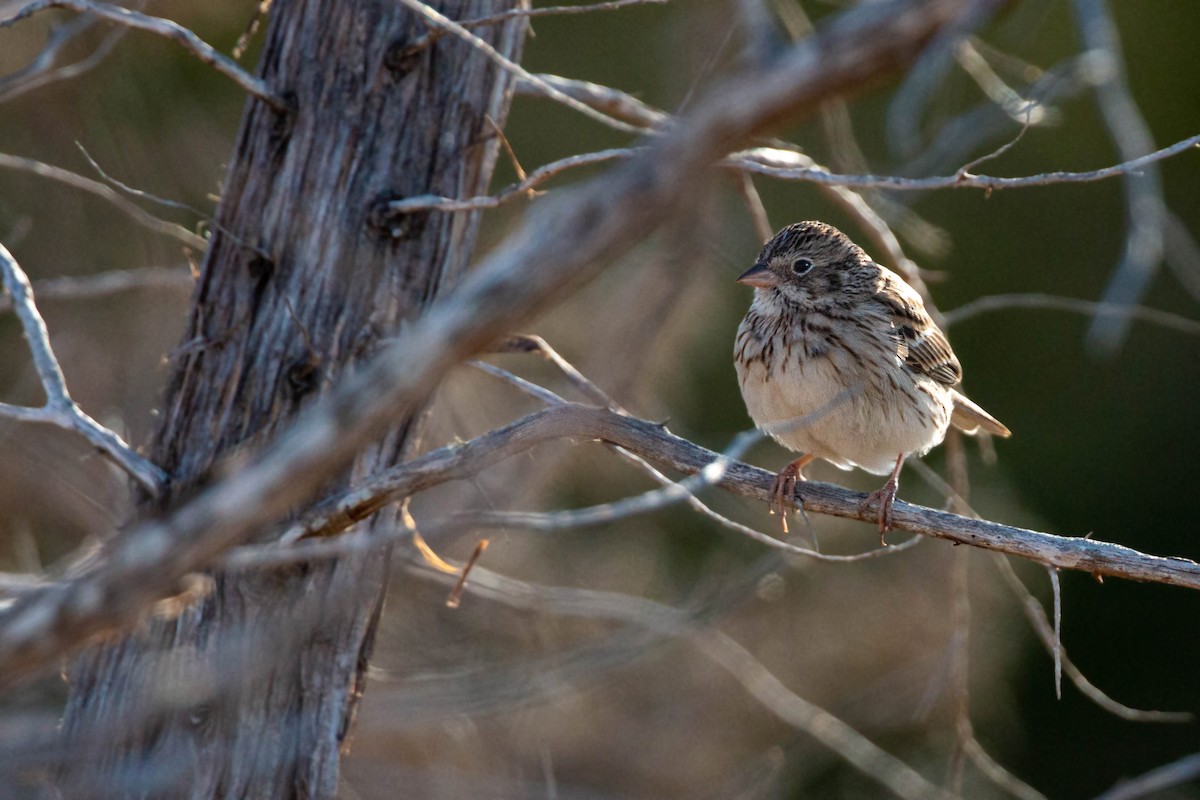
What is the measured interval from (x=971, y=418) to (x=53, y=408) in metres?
2.95

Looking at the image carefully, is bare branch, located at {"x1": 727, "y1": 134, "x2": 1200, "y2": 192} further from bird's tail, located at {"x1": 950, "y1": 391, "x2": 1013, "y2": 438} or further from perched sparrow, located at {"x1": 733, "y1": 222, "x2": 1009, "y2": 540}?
bird's tail, located at {"x1": 950, "y1": 391, "x2": 1013, "y2": 438}

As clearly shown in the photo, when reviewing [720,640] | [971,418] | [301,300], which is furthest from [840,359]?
[301,300]

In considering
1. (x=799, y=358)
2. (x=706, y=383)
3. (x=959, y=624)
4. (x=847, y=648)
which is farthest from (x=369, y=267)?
(x=706, y=383)

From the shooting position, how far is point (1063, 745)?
28.0ft

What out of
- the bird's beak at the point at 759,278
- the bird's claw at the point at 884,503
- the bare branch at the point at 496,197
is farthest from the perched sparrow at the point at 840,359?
the bare branch at the point at 496,197

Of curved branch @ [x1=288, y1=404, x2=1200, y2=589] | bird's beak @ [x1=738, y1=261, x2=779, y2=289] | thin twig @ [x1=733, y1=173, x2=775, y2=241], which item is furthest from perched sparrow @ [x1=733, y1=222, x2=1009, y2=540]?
curved branch @ [x1=288, y1=404, x2=1200, y2=589]

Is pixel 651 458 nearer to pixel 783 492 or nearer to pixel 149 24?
pixel 783 492

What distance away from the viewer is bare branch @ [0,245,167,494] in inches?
96.0

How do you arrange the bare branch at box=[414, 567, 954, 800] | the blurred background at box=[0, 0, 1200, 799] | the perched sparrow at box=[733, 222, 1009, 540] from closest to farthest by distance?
the bare branch at box=[414, 567, 954, 800] < the blurred background at box=[0, 0, 1200, 799] < the perched sparrow at box=[733, 222, 1009, 540]

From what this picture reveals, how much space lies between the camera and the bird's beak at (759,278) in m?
3.88

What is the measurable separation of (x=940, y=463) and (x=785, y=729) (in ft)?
8.44

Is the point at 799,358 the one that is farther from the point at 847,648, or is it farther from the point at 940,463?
the point at 940,463

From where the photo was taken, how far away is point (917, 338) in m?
3.91

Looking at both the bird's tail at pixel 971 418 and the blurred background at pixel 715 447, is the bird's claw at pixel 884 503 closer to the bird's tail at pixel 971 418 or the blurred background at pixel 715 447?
the blurred background at pixel 715 447
